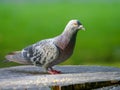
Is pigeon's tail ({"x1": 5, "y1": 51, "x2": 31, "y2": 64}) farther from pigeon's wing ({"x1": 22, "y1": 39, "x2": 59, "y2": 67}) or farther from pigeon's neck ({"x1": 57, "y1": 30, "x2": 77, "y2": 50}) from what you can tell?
pigeon's neck ({"x1": 57, "y1": 30, "x2": 77, "y2": 50})

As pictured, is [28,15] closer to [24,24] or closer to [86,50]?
[24,24]

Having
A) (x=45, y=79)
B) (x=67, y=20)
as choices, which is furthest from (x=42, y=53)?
(x=67, y=20)

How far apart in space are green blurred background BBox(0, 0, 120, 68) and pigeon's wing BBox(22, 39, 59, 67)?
1.82 m

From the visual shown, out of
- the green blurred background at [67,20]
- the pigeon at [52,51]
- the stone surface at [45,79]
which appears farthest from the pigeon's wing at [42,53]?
the green blurred background at [67,20]

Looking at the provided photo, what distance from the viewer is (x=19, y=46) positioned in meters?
6.65

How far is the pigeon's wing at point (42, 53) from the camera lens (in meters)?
4.54

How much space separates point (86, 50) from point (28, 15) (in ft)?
2.88

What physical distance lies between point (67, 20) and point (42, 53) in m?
2.02

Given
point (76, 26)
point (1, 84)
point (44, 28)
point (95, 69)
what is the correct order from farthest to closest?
point (44, 28), point (95, 69), point (76, 26), point (1, 84)

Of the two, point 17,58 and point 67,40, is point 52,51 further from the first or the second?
point 17,58

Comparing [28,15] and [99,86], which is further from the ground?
[28,15]

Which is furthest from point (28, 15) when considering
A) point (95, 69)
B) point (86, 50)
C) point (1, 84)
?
point (1, 84)

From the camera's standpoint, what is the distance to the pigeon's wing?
4543 mm

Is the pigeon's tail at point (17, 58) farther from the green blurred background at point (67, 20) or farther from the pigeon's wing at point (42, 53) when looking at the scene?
the green blurred background at point (67, 20)
